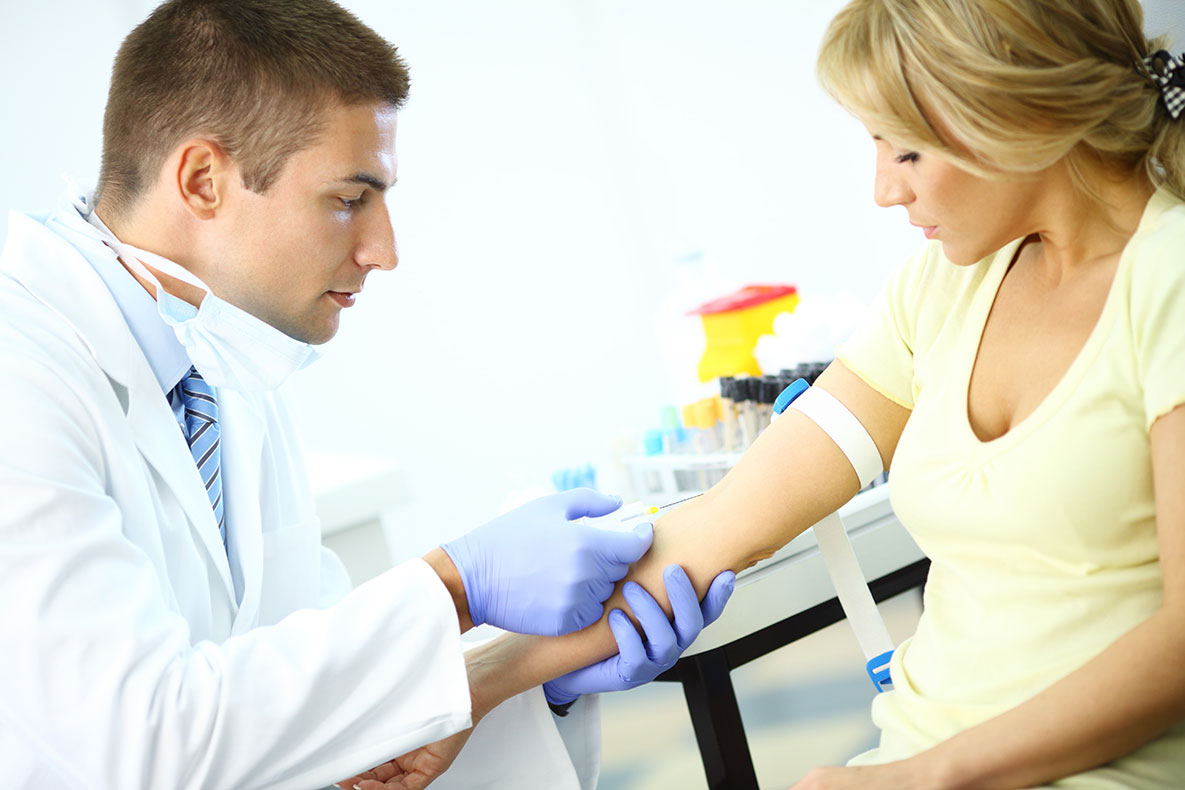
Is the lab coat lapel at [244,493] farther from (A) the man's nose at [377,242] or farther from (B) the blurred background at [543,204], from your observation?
(B) the blurred background at [543,204]

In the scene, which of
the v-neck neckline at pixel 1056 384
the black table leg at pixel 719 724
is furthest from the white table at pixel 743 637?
the v-neck neckline at pixel 1056 384

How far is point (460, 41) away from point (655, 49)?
0.70m

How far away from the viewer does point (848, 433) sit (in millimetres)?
1280

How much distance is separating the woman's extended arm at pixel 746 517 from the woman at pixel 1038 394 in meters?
0.17

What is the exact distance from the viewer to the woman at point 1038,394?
2.98 ft

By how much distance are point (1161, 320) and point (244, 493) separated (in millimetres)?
1252

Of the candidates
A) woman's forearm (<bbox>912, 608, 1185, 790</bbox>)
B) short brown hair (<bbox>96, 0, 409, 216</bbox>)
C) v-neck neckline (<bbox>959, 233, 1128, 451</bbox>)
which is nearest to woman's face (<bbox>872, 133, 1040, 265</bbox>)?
v-neck neckline (<bbox>959, 233, 1128, 451</bbox>)

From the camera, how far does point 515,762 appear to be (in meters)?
1.41

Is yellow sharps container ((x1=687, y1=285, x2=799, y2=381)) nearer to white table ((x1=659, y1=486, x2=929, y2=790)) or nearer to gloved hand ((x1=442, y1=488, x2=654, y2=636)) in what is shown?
white table ((x1=659, y1=486, x2=929, y2=790))

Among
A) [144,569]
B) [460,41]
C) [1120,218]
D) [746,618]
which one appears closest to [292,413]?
[144,569]

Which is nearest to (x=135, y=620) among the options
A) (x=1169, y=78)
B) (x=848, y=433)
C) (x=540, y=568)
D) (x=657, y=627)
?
(x=540, y=568)

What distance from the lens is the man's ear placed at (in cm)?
143

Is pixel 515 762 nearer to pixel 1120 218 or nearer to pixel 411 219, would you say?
pixel 1120 218

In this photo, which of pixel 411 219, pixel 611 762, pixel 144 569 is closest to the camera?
pixel 144 569
